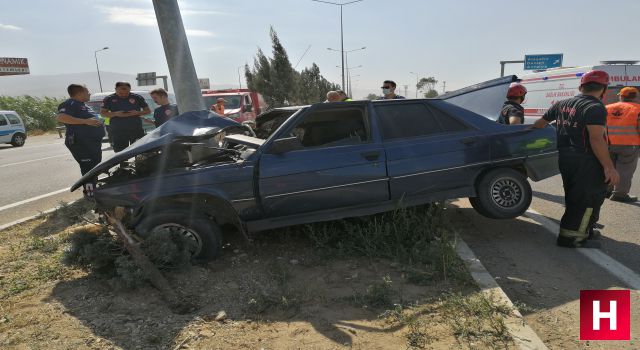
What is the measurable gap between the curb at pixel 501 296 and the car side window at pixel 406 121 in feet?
4.08

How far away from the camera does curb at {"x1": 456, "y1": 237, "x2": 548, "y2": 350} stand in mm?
2469

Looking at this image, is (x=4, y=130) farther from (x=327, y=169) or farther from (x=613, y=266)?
(x=613, y=266)

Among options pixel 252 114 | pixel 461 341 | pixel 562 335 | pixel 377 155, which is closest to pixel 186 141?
pixel 377 155

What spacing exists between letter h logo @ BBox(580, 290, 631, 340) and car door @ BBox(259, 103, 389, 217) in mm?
1895

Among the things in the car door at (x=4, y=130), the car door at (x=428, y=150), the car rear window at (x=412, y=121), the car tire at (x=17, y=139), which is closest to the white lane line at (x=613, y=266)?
the car door at (x=428, y=150)

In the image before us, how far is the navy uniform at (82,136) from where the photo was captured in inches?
222

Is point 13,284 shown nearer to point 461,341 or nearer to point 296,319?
point 296,319

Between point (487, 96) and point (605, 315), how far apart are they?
9.87 ft

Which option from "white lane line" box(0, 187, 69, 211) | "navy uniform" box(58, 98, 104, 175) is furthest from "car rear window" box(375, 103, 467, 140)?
"white lane line" box(0, 187, 69, 211)

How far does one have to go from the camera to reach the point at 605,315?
9.72 feet

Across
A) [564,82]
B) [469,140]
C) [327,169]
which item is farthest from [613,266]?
[564,82]

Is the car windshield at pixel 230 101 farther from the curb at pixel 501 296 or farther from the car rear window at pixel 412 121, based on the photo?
the curb at pixel 501 296

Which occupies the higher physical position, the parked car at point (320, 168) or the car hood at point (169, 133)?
the car hood at point (169, 133)

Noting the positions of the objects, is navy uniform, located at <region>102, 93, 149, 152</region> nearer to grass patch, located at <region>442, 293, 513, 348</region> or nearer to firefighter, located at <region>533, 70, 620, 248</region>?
grass patch, located at <region>442, 293, 513, 348</region>
